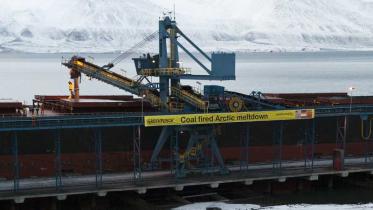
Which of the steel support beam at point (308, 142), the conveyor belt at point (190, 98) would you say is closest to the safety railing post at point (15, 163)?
the conveyor belt at point (190, 98)

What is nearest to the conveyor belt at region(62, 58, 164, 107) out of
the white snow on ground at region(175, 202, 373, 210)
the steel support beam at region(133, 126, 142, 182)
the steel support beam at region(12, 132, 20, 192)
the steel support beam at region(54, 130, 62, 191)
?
the steel support beam at region(133, 126, 142, 182)

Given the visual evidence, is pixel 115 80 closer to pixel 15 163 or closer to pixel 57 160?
pixel 57 160

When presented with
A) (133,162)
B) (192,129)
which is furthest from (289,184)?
(133,162)

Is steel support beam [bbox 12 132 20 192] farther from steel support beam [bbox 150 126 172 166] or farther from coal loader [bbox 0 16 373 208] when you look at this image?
steel support beam [bbox 150 126 172 166]

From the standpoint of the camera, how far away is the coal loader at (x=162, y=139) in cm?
3741

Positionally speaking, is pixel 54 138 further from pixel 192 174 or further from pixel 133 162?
pixel 192 174

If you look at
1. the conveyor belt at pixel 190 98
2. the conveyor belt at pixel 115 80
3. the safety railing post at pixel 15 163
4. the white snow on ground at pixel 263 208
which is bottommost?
the white snow on ground at pixel 263 208

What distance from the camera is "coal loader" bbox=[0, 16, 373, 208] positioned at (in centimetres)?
3741

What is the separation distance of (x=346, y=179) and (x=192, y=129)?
533 inches

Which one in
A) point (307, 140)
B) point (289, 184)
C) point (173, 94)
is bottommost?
point (289, 184)

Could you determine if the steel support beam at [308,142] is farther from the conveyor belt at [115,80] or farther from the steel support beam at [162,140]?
the conveyor belt at [115,80]

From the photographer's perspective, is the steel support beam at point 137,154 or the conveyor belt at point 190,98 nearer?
the steel support beam at point 137,154

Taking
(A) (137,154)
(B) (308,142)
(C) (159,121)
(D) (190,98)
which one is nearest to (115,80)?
(A) (137,154)

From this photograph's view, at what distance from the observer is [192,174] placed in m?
40.4
